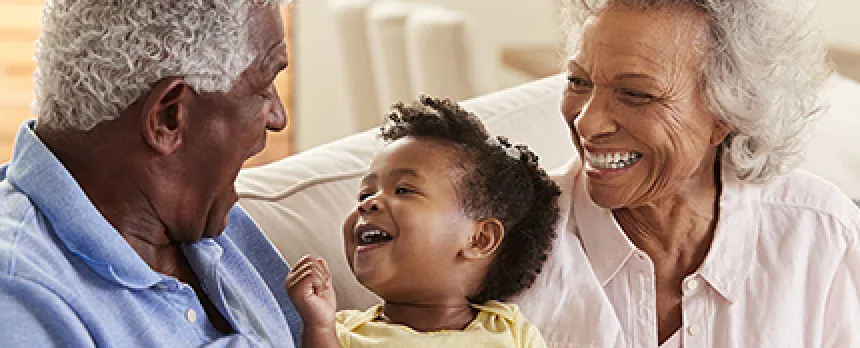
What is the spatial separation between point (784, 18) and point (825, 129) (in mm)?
827

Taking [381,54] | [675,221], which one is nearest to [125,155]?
[675,221]

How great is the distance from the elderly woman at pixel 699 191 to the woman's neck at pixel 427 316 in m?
0.12

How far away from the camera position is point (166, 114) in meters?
1.35

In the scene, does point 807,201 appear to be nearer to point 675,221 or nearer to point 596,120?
point 675,221

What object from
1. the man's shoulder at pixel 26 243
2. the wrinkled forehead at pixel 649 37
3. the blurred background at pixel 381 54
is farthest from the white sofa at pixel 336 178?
the blurred background at pixel 381 54

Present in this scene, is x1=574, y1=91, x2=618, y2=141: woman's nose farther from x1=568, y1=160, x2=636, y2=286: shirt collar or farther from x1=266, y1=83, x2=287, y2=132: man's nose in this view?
x1=266, y1=83, x2=287, y2=132: man's nose

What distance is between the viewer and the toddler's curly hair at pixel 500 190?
5.92 feet

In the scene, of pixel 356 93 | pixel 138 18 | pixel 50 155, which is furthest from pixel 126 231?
pixel 356 93

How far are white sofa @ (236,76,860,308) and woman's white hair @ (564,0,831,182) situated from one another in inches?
14.3

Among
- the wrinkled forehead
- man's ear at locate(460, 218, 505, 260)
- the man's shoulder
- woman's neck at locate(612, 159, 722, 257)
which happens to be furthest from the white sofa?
the man's shoulder

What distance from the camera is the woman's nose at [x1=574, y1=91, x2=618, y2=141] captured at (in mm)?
1787

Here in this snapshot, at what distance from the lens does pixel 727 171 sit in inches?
77.2

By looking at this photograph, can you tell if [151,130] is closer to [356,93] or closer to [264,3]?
[264,3]

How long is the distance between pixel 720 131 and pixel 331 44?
411 cm
